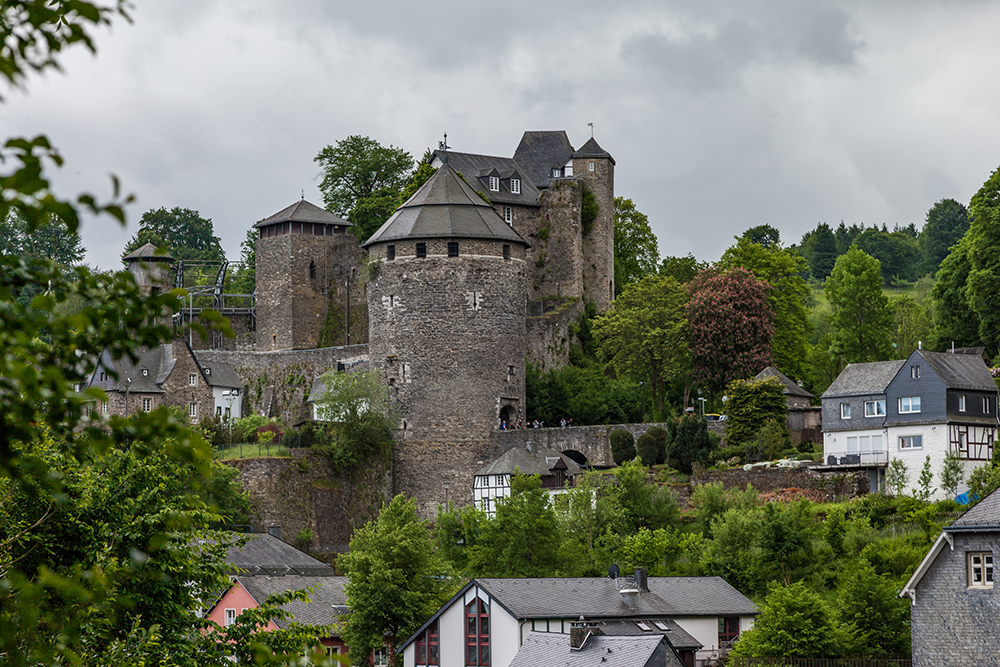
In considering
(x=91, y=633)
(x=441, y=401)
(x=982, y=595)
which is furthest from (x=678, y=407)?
(x=91, y=633)

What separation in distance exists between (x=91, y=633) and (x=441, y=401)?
142ft

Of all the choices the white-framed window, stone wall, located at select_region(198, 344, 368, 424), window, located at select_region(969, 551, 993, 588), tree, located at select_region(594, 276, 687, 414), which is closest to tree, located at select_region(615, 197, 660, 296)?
tree, located at select_region(594, 276, 687, 414)

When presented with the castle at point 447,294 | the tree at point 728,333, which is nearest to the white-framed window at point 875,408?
the tree at point 728,333

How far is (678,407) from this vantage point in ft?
205

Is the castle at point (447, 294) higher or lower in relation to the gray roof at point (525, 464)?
higher

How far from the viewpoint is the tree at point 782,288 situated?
2542 inches

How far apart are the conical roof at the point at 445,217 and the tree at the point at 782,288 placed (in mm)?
12843

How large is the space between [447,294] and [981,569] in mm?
29344

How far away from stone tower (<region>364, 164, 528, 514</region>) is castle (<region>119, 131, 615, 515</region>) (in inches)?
2.1

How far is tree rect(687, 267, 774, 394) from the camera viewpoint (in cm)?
5738

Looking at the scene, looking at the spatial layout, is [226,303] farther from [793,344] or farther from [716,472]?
[716,472]

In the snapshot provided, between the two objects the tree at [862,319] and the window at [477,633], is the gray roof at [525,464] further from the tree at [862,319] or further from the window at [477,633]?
the tree at [862,319]

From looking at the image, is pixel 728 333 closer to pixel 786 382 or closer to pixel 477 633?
pixel 786 382

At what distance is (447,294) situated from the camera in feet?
183
